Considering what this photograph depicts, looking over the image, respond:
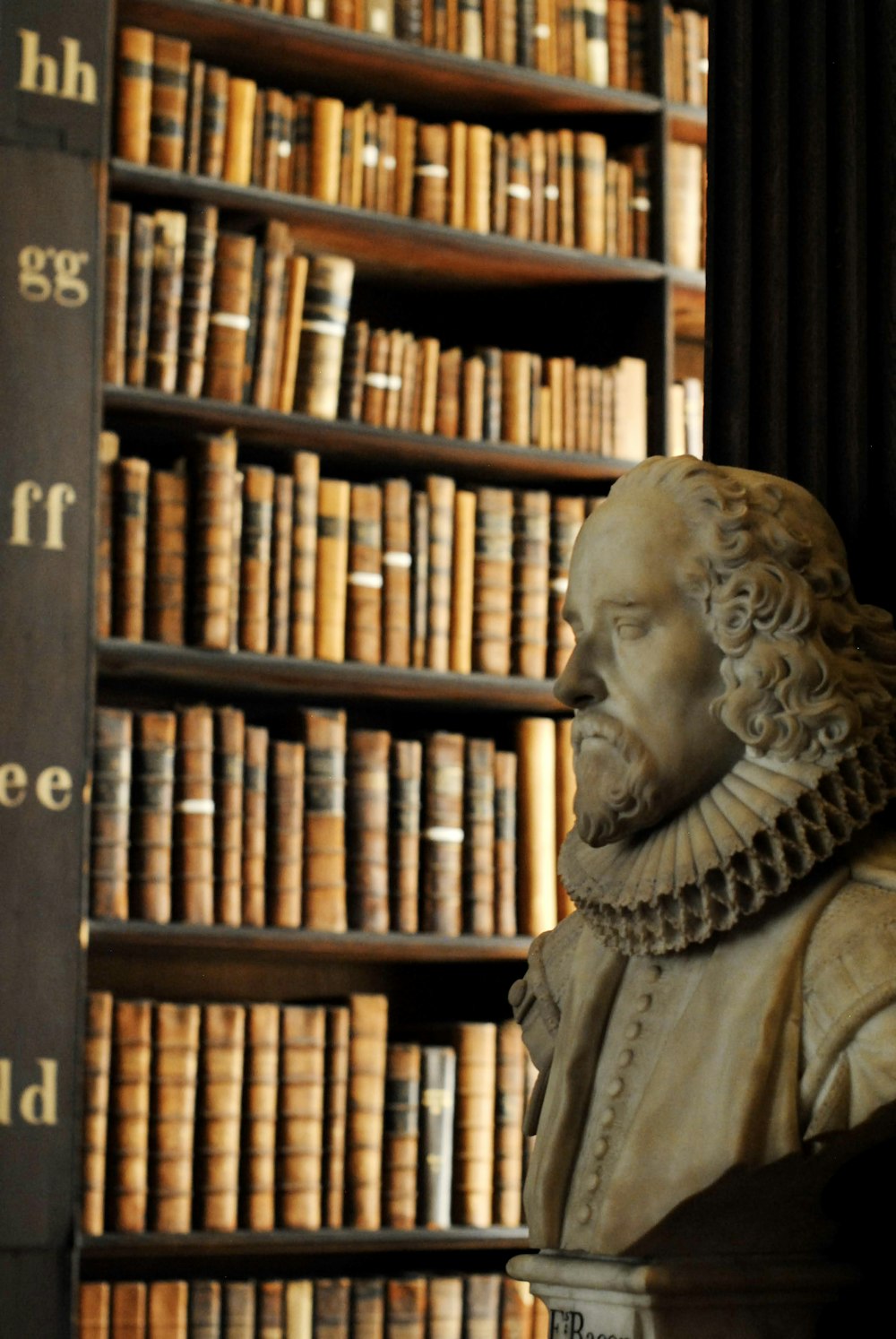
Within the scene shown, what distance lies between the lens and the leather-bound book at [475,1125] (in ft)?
10.1

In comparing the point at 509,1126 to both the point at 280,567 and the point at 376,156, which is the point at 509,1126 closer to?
the point at 280,567

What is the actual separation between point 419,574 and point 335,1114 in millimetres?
867

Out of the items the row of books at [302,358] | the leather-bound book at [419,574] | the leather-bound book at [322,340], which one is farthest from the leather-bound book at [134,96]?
the leather-bound book at [419,574]

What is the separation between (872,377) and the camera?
5.45 feet

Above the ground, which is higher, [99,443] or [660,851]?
[99,443]

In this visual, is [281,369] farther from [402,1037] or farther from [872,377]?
[872,377]

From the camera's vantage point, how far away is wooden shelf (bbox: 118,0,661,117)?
10.3 feet

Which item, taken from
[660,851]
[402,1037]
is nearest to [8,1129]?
[402,1037]

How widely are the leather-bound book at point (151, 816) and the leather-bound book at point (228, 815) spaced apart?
0.24 ft

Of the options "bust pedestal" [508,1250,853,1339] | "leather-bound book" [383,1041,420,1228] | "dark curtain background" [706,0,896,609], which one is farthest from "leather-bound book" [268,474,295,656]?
"bust pedestal" [508,1250,853,1339]

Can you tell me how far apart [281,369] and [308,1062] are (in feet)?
3.60

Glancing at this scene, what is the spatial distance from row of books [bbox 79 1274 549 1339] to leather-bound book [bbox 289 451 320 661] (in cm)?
96

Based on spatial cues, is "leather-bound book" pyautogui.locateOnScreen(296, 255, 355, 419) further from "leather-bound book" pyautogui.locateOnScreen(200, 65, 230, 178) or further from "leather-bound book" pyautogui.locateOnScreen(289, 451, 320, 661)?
"leather-bound book" pyautogui.locateOnScreen(200, 65, 230, 178)

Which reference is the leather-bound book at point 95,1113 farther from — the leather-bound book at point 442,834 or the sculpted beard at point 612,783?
the sculpted beard at point 612,783
